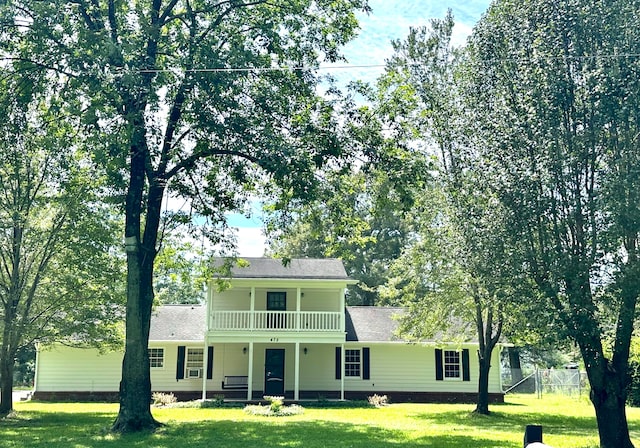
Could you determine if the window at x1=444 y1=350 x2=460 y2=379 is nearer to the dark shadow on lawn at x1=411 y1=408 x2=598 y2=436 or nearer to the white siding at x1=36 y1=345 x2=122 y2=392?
the dark shadow on lawn at x1=411 y1=408 x2=598 y2=436

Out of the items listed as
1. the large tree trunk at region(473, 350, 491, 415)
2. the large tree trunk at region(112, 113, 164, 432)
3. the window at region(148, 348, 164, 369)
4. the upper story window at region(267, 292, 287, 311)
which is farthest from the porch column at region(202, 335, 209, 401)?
the large tree trunk at region(473, 350, 491, 415)

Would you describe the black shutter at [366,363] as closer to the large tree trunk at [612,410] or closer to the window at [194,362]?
the window at [194,362]

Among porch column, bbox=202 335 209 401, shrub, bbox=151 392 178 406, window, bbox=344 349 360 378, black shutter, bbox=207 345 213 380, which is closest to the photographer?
shrub, bbox=151 392 178 406

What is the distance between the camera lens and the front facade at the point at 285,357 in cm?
2488

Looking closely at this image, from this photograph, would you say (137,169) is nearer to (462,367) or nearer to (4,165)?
(4,165)

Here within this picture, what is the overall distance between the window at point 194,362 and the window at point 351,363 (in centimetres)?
642

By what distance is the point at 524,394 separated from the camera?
34.1 m

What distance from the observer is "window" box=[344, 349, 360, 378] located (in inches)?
1063

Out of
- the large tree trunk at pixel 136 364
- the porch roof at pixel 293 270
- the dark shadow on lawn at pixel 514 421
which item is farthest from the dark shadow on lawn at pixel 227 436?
the porch roof at pixel 293 270

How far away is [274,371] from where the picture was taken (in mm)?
26578

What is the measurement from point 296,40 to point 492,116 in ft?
21.1

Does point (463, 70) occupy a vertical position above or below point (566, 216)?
above

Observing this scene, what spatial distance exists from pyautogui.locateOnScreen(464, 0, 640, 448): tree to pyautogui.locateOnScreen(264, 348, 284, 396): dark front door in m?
15.9

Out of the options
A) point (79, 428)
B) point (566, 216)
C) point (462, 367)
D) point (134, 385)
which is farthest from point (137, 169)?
point (462, 367)
